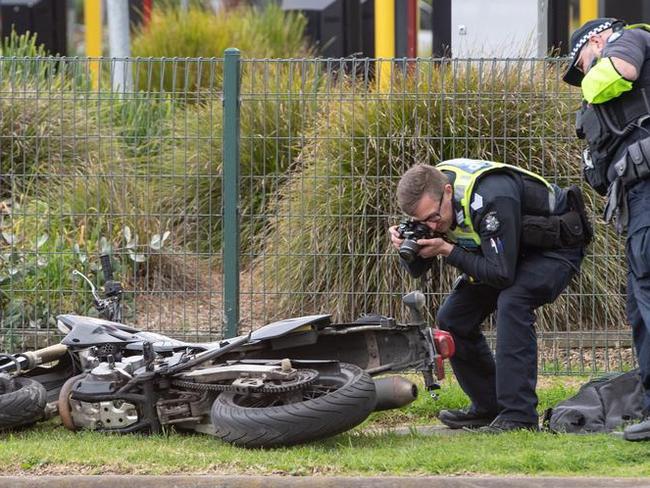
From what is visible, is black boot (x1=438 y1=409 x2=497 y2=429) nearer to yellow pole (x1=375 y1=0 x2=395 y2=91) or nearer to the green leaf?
the green leaf

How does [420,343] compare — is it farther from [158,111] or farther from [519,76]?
[158,111]

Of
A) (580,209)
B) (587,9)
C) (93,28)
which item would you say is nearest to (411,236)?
(580,209)

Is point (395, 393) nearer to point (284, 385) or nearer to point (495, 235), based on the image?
point (284, 385)

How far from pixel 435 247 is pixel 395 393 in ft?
2.33

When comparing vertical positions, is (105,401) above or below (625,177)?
below

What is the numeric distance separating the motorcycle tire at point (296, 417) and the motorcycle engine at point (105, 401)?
561 mm

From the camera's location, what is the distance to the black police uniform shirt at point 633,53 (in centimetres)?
555

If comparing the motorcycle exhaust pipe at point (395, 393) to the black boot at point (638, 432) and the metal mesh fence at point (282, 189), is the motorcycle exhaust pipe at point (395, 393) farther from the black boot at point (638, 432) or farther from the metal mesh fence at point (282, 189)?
the metal mesh fence at point (282, 189)

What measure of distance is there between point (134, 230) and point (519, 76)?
2695mm

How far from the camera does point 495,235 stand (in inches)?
224

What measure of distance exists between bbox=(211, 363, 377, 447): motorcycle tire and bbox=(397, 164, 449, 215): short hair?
842mm

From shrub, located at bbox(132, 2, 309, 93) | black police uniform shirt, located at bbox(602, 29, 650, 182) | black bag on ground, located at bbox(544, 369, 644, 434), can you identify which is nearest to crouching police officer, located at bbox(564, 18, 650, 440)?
black police uniform shirt, located at bbox(602, 29, 650, 182)

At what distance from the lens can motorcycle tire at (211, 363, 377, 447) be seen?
533 centimetres

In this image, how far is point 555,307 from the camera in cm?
778
